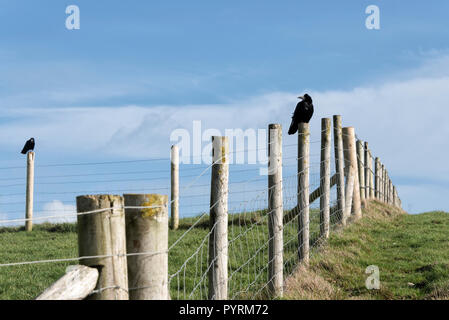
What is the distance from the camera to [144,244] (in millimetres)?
3359

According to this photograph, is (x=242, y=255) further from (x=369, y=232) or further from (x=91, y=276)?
(x=91, y=276)

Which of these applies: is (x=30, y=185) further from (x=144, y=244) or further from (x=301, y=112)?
(x=144, y=244)

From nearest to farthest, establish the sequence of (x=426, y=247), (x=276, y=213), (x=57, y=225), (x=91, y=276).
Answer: (x=91, y=276) < (x=276, y=213) < (x=426, y=247) < (x=57, y=225)

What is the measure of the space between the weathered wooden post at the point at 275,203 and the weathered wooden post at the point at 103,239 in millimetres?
3027

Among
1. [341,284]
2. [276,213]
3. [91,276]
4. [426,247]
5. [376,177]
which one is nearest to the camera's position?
[91,276]

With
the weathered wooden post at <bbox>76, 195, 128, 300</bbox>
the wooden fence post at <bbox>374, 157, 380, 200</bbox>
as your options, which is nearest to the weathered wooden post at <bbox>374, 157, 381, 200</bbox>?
the wooden fence post at <bbox>374, 157, 380, 200</bbox>

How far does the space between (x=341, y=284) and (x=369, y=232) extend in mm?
4379

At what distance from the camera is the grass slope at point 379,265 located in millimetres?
6660

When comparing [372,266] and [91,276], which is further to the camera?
[372,266]

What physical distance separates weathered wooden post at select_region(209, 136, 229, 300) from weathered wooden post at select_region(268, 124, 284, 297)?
4.51ft

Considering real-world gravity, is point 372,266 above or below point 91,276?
below

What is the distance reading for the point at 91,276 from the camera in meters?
3.05
